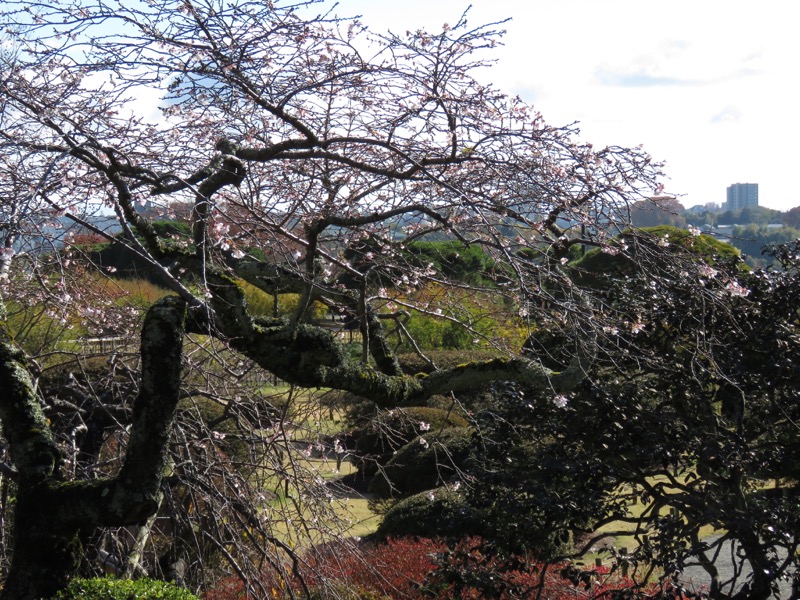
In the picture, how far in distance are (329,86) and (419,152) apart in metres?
0.57

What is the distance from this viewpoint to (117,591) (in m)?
3.76

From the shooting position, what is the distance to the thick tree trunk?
3262 mm

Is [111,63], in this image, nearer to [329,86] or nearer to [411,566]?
[329,86]

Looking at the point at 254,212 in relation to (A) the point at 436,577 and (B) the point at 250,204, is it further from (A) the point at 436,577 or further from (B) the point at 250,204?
(A) the point at 436,577

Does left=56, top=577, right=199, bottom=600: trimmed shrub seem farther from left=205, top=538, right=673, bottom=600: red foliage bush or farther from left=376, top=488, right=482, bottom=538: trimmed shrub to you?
left=376, top=488, right=482, bottom=538: trimmed shrub

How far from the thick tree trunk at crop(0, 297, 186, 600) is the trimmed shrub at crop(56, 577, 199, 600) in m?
0.16

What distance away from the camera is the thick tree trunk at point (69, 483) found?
326 centimetres

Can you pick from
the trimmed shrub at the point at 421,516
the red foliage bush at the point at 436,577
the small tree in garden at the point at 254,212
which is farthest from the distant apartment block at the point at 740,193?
the small tree in garden at the point at 254,212

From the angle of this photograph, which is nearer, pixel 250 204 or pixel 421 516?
pixel 250 204

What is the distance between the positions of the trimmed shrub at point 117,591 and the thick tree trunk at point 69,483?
0.16m

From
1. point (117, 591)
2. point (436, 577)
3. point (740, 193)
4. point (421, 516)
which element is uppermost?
point (740, 193)

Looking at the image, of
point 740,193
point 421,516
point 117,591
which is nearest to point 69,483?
point 117,591

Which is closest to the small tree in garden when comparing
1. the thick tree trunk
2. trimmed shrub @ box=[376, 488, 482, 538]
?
the thick tree trunk

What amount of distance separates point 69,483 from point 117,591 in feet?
2.24
